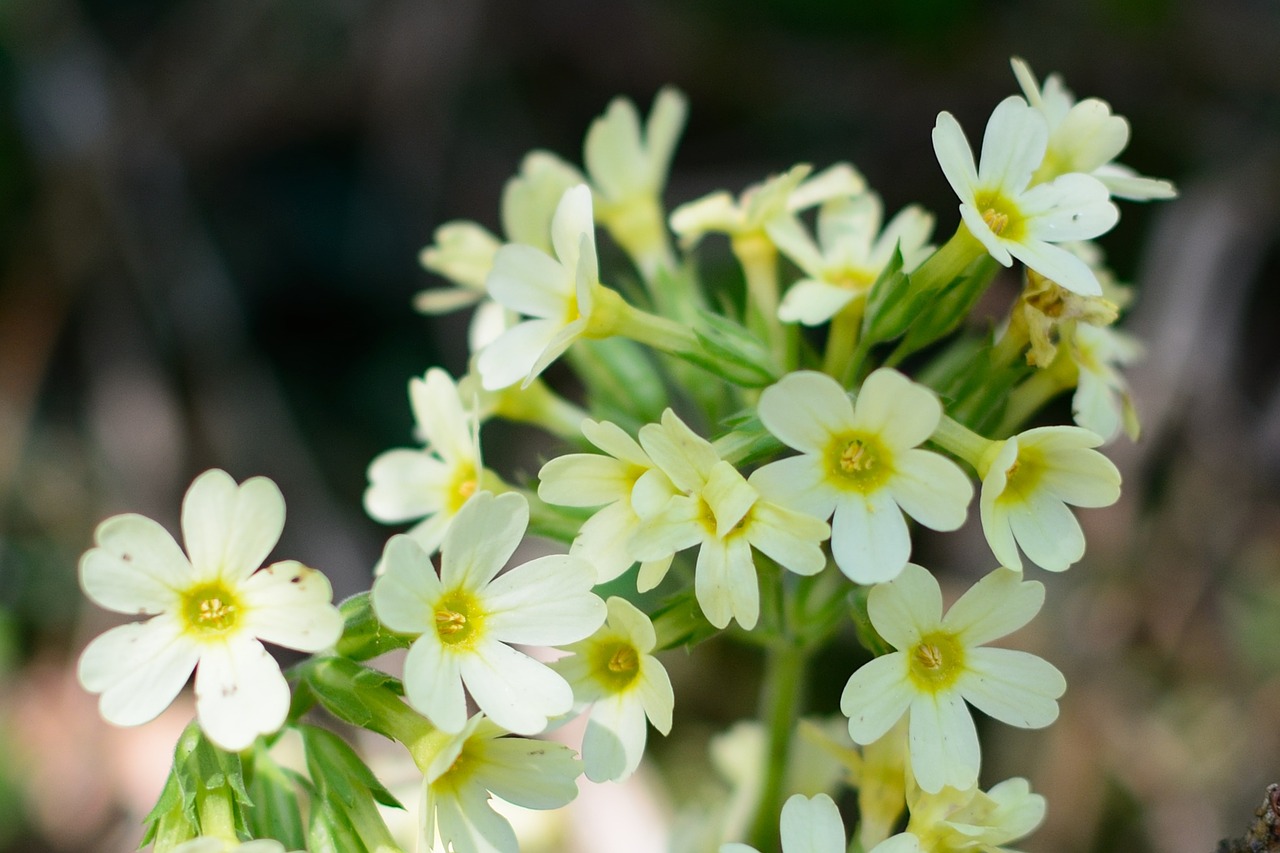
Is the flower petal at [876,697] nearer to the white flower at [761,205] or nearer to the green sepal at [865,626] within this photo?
the green sepal at [865,626]

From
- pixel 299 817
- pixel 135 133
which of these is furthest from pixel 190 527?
pixel 135 133

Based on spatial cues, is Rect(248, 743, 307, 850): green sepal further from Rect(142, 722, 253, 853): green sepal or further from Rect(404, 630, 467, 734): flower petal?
Rect(404, 630, 467, 734): flower petal

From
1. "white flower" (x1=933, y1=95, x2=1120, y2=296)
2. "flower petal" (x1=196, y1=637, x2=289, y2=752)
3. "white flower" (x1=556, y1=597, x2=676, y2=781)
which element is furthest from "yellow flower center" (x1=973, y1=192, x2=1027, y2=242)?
"flower petal" (x1=196, y1=637, x2=289, y2=752)

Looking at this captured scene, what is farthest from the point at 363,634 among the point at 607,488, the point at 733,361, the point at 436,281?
the point at 436,281

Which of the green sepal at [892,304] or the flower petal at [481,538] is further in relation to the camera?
the green sepal at [892,304]

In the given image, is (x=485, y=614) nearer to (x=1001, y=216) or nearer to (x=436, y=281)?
(x=1001, y=216)

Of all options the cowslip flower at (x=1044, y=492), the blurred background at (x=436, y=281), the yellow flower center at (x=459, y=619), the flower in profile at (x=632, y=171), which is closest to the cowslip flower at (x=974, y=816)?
the cowslip flower at (x=1044, y=492)

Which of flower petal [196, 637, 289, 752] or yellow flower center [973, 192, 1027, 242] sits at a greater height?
yellow flower center [973, 192, 1027, 242]
